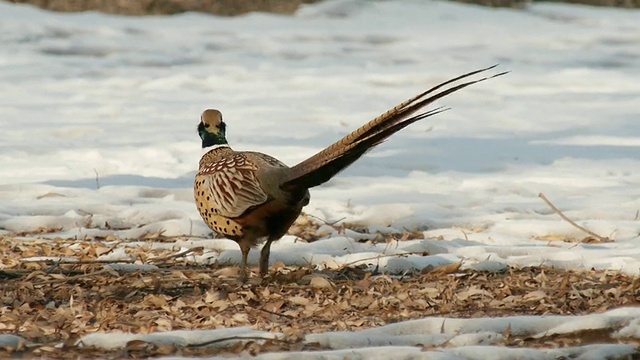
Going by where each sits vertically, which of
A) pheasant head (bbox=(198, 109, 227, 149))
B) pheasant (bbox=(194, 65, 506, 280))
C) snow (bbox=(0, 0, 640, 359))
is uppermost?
pheasant head (bbox=(198, 109, 227, 149))

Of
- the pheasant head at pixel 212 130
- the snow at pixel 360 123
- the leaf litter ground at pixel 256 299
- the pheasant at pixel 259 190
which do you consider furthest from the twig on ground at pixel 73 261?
the pheasant head at pixel 212 130

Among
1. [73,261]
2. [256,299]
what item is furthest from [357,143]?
[73,261]

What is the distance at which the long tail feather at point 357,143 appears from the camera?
4223 mm

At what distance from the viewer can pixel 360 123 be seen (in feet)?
33.0

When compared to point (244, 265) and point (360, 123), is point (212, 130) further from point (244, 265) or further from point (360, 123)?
point (360, 123)

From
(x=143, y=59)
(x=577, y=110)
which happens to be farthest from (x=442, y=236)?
(x=143, y=59)

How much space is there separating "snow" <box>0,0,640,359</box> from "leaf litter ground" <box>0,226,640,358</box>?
0.15m

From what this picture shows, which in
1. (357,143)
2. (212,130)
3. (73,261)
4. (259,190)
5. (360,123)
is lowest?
(360,123)

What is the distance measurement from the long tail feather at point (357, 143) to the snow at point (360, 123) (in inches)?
27.0

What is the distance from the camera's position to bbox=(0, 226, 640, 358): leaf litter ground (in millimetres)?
4090

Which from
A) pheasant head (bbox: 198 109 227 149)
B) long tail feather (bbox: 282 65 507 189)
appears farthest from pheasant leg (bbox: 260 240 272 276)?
pheasant head (bbox: 198 109 227 149)

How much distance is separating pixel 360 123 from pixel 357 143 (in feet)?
18.7

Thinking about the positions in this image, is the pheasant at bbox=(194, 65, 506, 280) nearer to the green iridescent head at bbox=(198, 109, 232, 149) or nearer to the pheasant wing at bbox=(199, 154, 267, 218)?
the pheasant wing at bbox=(199, 154, 267, 218)

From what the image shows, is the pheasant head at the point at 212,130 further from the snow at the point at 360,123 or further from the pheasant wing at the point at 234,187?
the snow at the point at 360,123
